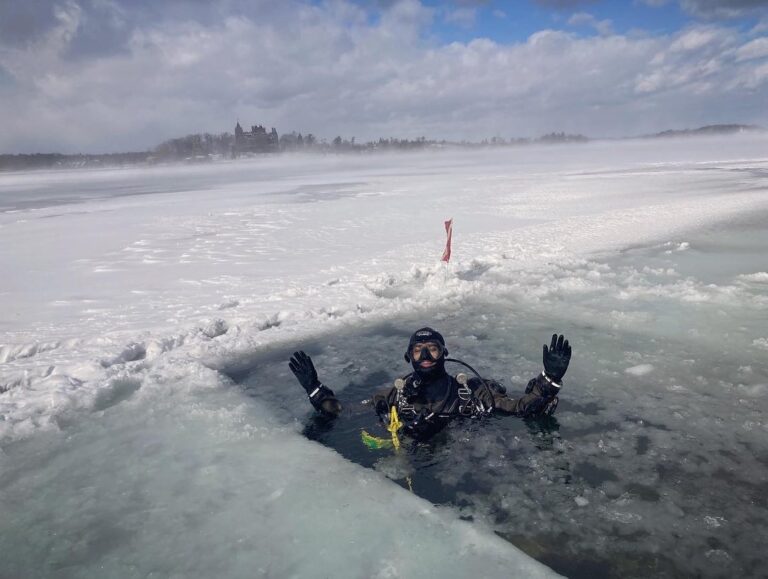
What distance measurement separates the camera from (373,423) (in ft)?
15.7

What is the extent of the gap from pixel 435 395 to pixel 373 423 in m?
0.64

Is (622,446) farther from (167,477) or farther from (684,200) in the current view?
(684,200)

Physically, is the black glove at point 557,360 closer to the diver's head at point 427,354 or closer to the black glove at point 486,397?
the black glove at point 486,397

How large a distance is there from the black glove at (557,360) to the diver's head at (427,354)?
839 millimetres

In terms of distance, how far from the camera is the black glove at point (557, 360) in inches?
167

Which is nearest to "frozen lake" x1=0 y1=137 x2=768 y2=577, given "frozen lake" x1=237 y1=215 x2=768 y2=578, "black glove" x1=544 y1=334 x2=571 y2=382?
"frozen lake" x1=237 y1=215 x2=768 y2=578

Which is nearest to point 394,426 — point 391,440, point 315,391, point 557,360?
point 391,440

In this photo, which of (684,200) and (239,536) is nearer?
(239,536)

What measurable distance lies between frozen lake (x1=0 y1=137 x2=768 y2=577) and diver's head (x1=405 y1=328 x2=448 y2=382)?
0.57m

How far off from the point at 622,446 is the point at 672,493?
0.60 m

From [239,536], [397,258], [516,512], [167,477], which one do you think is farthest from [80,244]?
[516,512]

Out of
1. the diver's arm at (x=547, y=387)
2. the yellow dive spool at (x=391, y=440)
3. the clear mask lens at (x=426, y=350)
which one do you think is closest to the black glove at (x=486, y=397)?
the diver's arm at (x=547, y=387)

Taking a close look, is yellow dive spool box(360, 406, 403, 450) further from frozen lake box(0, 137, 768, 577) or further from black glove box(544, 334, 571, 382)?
black glove box(544, 334, 571, 382)

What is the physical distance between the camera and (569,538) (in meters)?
3.14
